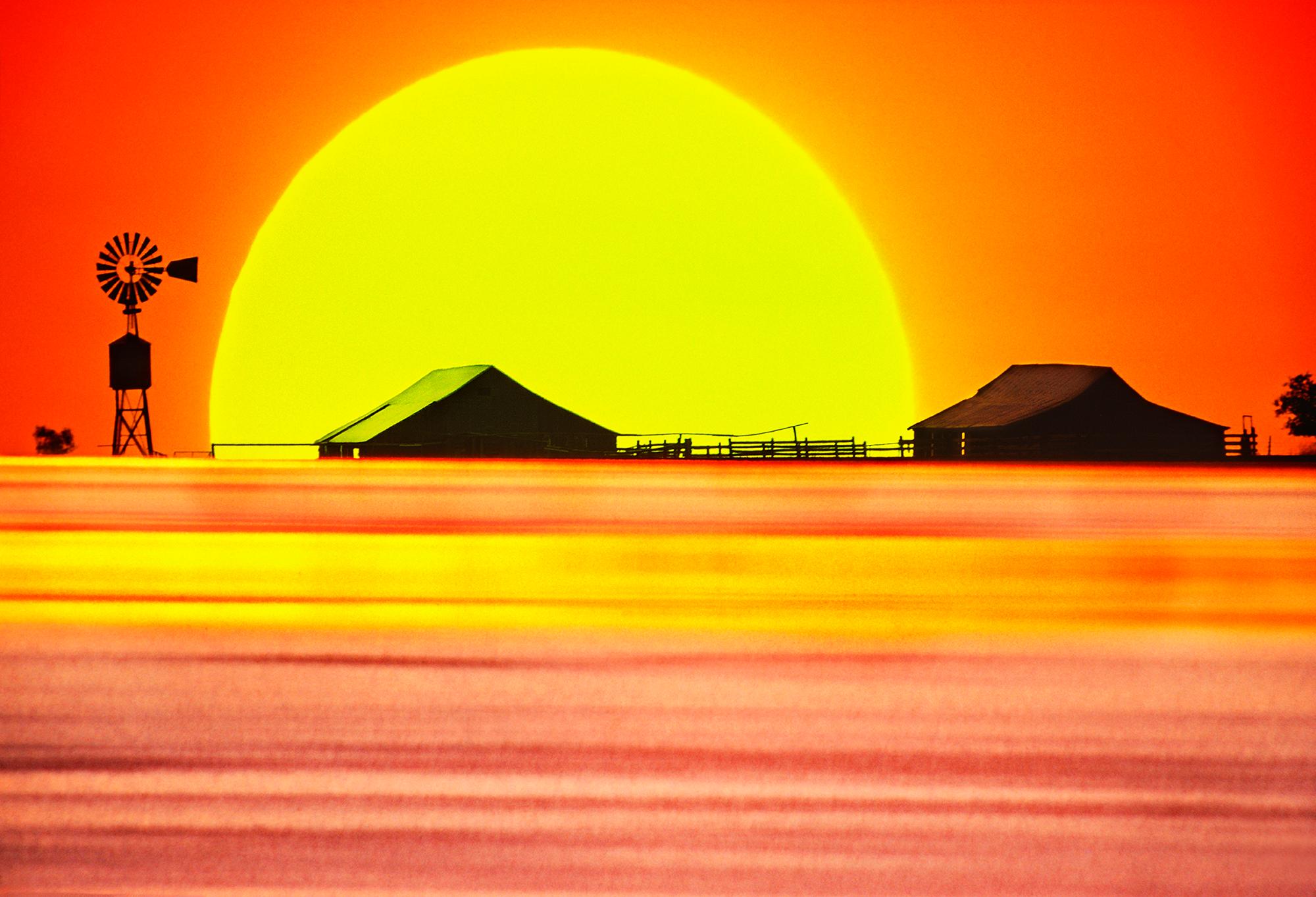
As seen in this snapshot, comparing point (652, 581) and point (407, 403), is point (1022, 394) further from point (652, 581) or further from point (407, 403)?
point (652, 581)

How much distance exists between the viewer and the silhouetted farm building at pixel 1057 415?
4309 centimetres

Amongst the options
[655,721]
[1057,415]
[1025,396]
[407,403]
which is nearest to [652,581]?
[655,721]

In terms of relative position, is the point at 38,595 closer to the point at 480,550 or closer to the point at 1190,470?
the point at 480,550

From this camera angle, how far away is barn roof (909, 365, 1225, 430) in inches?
2009

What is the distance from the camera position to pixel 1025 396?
5528 cm

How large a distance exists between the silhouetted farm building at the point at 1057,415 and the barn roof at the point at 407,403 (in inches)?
780

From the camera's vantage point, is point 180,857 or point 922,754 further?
point 922,754

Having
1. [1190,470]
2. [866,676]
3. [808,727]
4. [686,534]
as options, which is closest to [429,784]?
[808,727]

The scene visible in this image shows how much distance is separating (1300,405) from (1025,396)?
10.6 metres

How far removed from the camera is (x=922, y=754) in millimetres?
1326

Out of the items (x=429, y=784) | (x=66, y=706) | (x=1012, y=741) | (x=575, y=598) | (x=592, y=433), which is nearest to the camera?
(x=429, y=784)

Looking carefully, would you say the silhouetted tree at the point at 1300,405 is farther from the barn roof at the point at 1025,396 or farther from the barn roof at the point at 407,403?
the barn roof at the point at 407,403

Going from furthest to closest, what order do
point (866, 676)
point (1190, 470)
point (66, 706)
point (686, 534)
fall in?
A: 1. point (1190, 470)
2. point (686, 534)
3. point (866, 676)
4. point (66, 706)

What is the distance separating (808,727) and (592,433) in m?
49.8
